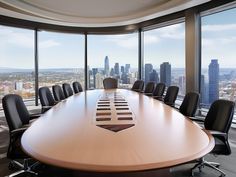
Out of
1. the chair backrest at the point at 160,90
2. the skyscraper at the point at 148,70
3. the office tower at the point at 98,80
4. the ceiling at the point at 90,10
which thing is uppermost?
the ceiling at the point at 90,10

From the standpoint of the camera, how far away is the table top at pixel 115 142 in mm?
1412

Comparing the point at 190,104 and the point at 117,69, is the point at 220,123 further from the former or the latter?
the point at 117,69

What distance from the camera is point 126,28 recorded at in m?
8.23

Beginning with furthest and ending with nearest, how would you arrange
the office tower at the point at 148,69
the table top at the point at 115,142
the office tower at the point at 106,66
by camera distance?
1. the office tower at the point at 106,66
2. the office tower at the point at 148,69
3. the table top at the point at 115,142

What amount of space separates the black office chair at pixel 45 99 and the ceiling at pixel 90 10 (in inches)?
95.6

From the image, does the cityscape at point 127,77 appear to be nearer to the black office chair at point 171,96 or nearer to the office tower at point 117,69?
the office tower at point 117,69

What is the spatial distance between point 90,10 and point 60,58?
8.83ft

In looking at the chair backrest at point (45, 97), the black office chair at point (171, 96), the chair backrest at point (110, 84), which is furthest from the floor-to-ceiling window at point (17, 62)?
the black office chair at point (171, 96)

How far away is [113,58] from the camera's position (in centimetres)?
867

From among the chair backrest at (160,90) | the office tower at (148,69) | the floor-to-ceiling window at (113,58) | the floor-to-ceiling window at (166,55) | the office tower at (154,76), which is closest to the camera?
the chair backrest at (160,90)

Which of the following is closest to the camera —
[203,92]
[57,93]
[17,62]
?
[57,93]

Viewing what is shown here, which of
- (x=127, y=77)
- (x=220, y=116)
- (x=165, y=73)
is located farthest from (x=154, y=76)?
(x=220, y=116)

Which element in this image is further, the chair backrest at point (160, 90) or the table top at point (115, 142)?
the chair backrest at point (160, 90)

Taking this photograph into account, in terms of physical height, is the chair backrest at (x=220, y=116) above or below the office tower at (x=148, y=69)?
below
